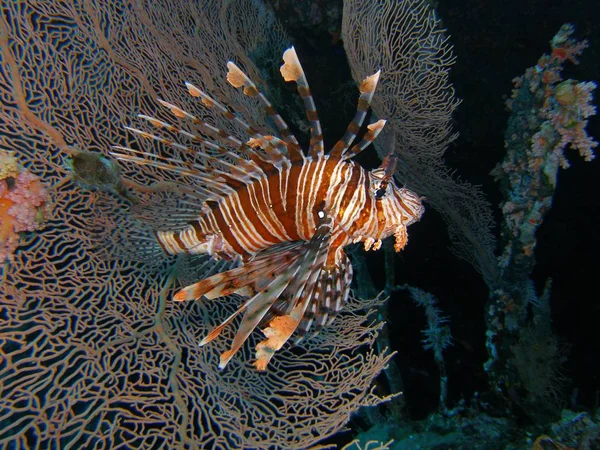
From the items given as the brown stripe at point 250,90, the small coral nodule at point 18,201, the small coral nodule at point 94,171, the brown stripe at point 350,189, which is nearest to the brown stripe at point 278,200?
the brown stripe at point 350,189

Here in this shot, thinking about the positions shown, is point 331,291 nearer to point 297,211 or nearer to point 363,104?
point 297,211

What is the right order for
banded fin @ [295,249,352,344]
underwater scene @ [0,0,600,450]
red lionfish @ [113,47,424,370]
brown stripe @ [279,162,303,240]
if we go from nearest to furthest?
red lionfish @ [113,47,424,370] < underwater scene @ [0,0,600,450] < brown stripe @ [279,162,303,240] < banded fin @ [295,249,352,344]

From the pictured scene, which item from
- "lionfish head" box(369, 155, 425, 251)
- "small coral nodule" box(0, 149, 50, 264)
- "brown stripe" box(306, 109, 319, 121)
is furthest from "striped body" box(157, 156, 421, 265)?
"small coral nodule" box(0, 149, 50, 264)

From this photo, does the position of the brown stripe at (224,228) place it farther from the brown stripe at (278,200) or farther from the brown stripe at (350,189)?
the brown stripe at (350,189)

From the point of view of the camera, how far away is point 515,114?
4.48 meters

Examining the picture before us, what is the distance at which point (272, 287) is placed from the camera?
6.31ft

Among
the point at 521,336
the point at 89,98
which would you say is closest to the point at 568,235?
the point at 521,336

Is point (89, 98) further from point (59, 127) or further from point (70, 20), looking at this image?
point (70, 20)

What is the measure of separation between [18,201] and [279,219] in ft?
6.06

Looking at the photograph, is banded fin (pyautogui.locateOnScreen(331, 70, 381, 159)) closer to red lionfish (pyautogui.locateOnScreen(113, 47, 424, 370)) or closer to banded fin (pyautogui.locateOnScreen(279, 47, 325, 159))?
red lionfish (pyautogui.locateOnScreen(113, 47, 424, 370))

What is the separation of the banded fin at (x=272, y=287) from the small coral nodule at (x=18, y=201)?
1553 millimetres

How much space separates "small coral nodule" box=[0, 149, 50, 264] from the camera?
2441mm

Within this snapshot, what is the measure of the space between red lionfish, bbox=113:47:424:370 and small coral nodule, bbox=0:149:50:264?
0.89 metres

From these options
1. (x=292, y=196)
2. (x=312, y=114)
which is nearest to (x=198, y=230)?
(x=292, y=196)
